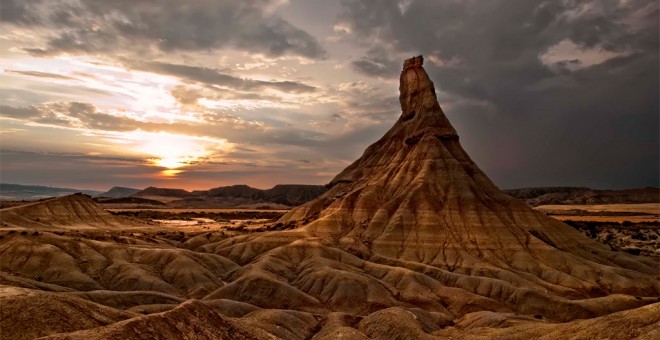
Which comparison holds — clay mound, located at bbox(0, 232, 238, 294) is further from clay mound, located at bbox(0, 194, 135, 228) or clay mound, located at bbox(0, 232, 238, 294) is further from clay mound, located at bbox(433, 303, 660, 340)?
clay mound, located at bbox(433, 303, 660, 340)

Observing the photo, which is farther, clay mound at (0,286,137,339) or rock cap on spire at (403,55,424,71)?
rock cap on spire at (403,55,424,71)

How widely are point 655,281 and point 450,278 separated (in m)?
42.3

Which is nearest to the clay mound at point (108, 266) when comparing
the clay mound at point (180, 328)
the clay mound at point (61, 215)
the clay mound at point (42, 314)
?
the clay mound at point (42, 314)

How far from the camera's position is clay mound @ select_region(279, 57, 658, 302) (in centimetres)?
9419

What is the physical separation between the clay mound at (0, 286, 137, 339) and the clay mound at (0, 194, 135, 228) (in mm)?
94638

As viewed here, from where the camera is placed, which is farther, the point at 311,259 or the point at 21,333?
the point at 311,259

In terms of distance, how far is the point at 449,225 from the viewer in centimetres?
11031

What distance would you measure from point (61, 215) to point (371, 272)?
10607cm

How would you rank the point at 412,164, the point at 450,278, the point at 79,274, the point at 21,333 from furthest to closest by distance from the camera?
1. the point at 412,164
2. the point at 450,278
3. the point at 79,274
4. the point at 21,333

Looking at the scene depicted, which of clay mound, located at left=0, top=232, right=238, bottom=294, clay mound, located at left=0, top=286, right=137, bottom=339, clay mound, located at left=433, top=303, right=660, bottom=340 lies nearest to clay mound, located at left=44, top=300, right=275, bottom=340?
clay mound, located at left=0, top=286, right=137, bottom=339

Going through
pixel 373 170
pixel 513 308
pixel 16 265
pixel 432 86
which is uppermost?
pixel 432 86

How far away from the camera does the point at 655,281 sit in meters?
93.1

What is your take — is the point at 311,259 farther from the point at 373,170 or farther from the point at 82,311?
the point at 82,311

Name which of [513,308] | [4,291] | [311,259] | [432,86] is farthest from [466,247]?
[4,291]
